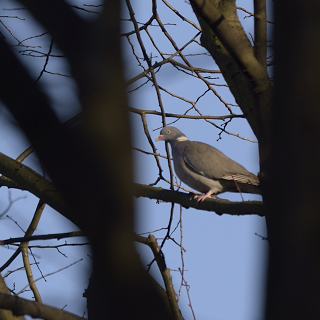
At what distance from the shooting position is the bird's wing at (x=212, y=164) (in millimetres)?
5578

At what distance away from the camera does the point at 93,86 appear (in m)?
1.26

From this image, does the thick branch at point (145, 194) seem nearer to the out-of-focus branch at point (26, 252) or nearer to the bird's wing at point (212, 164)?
the out-of-focus branch at point (26, 252)

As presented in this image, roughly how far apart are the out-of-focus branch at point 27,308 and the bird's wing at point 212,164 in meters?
3.56

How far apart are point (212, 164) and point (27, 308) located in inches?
156

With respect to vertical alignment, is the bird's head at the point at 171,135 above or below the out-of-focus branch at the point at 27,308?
above

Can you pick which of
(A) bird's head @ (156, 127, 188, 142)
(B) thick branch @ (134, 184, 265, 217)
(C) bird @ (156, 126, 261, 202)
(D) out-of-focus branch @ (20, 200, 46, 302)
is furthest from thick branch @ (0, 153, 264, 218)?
(A) bird's head @ (156, 127, 188, 142)

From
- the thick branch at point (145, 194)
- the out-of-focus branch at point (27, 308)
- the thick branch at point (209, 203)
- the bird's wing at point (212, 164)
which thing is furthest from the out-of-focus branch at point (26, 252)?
the out-of-focus branch at point (27, 308)

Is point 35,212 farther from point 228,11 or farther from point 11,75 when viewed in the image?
point 11,75

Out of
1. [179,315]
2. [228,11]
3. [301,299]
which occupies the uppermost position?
[228,11]

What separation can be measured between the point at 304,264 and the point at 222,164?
15.6 feet

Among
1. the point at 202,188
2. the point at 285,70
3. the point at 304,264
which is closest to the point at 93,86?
the point at 285,70

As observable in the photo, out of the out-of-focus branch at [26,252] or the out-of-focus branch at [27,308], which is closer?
the out-of-focus branch at [27,308]

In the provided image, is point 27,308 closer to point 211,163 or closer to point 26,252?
point 26,252

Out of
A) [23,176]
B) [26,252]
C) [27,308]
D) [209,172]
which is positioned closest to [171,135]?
[209,172]
